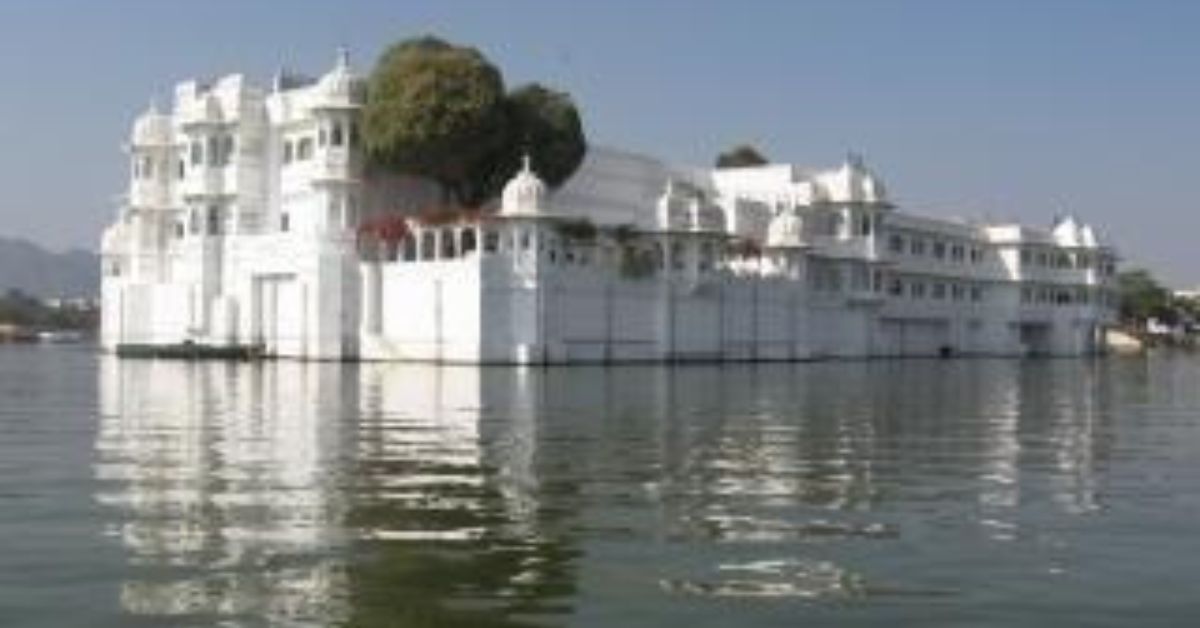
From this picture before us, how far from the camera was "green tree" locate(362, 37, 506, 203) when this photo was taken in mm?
70625

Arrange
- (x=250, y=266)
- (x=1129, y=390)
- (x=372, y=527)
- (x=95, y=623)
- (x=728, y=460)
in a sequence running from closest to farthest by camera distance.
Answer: (x=95, y=623) → (x=372, y=527) → (x=728, y=460) → (x=1129, y=390) → (x=250, y=266)

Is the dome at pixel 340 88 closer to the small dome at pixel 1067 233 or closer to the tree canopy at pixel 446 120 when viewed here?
the tree canopy at pixel 446 120

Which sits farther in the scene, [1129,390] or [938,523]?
[1129,390]

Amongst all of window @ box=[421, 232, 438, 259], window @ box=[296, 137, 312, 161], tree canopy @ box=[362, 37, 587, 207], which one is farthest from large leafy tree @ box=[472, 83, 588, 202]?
window @ box=[296, 137, 312, 161]

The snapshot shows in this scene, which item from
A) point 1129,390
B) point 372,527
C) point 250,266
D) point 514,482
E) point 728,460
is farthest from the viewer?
point 250,266

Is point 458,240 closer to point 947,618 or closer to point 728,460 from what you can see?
point 728,460

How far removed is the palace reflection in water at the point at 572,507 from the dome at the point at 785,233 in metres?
46.6

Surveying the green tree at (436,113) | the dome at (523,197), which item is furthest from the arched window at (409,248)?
the dome at (523,197)

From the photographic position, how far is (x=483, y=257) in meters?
65.2

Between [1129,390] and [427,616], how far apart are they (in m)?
45.3

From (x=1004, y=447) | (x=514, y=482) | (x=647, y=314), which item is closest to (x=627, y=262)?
(x=647, y=314)

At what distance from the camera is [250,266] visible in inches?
3095

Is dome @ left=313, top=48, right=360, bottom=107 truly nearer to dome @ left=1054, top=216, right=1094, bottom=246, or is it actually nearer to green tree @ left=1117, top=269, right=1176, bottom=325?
dome @ left=1054, top=216, right=1094, bottom=246

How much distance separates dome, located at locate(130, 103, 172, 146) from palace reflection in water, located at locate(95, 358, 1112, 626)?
182 ft
